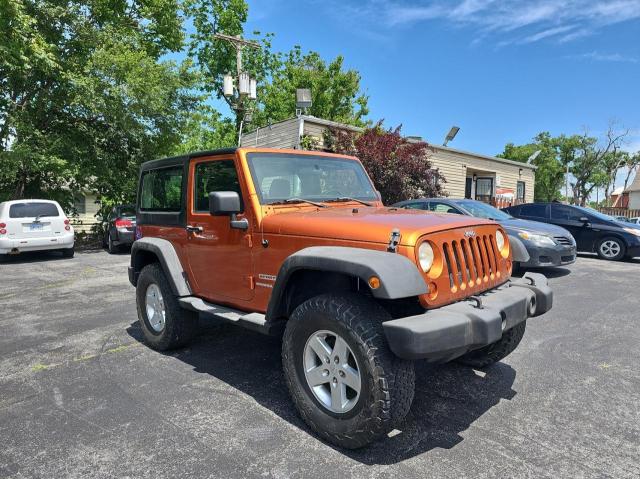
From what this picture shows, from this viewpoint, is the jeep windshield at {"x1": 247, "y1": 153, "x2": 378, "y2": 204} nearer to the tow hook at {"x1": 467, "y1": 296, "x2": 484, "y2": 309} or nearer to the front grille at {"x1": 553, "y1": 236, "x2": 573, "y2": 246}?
the tow hook at {"x1": 467, "y1": 296, "x2": 484, "y2": 309}

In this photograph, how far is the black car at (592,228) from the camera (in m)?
11.1

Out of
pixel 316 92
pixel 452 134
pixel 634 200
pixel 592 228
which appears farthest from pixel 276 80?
pixel 634 200

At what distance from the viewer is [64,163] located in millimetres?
13508

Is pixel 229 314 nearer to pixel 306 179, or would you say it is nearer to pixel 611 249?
pixel 306 179

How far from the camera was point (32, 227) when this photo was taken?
36.8 feet

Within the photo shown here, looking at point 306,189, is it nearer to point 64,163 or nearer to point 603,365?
point 603,365

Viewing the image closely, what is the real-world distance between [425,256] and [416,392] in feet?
4.33

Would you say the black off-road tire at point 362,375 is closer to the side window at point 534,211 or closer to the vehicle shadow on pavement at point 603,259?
the side window at point 534,211

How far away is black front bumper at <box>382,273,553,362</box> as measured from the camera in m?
2.38

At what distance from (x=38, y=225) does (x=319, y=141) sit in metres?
8.49

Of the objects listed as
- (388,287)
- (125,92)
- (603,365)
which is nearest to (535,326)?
(603,365)

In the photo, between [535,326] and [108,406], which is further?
[535,326]

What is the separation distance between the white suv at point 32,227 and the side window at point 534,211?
38.2 ft

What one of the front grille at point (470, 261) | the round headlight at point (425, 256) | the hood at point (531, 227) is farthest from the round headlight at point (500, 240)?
the hood at point (531, 227)
